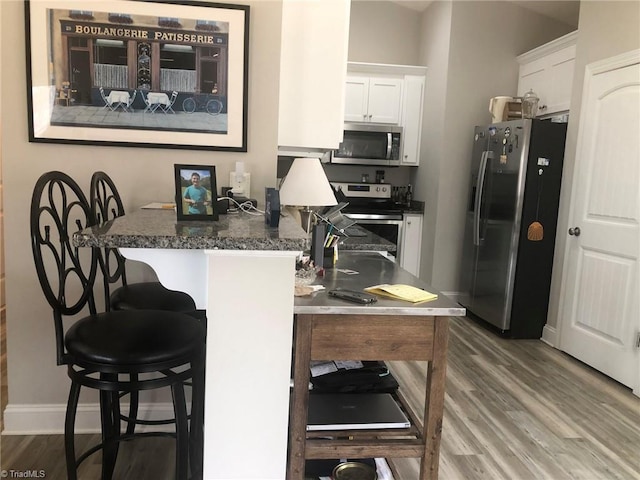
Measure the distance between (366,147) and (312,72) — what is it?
2.67 metres

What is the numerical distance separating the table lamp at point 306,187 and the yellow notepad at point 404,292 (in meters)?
0.56

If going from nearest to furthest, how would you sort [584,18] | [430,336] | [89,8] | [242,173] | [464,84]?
[430,336] → [89,8] → [242,173] → [584,18] → [464,84]

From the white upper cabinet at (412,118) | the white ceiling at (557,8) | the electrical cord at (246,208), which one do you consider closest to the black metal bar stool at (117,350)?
the electrical cord at (246,208)

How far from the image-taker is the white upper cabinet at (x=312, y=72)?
2.29 metres

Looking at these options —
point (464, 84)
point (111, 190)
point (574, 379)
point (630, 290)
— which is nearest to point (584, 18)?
point (464, 84)

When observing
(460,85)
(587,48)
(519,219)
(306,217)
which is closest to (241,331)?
(306,217)

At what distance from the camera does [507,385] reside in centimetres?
299

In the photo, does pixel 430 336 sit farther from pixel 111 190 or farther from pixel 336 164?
pixel 336 164

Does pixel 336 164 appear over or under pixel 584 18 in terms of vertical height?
under

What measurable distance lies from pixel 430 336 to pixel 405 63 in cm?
434

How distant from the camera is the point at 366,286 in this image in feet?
5.61

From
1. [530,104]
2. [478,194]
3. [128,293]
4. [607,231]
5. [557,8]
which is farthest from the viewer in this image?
[557,8]

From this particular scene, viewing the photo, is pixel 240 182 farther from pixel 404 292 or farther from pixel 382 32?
pixel 382 32

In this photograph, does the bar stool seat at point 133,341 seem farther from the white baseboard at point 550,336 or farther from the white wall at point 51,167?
the white baseboard at point 550,336
